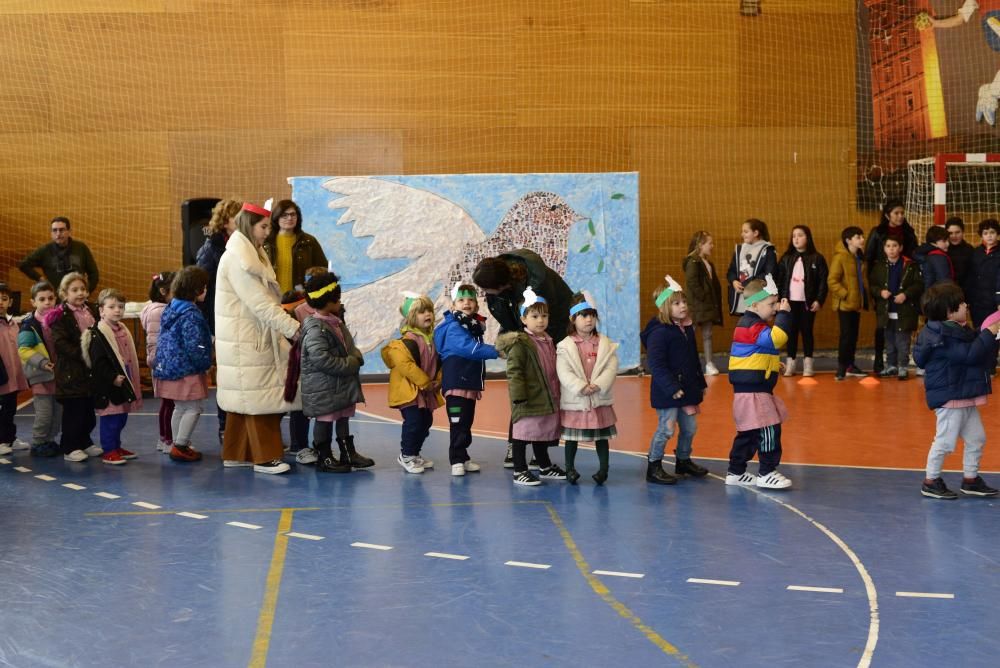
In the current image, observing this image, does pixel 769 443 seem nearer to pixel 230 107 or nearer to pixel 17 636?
pixel 17 636

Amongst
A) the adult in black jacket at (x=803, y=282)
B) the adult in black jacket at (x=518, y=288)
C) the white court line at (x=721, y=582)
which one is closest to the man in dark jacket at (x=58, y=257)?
the adult in black jacket at (x=518, y=288)

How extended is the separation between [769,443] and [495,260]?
6.72 feet

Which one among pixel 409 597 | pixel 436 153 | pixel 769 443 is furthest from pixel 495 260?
pixel 436 153

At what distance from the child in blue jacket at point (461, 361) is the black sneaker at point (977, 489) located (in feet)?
9.74

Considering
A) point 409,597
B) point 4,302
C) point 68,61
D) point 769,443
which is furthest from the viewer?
point 68,61

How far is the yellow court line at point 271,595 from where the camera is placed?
14.8 ft

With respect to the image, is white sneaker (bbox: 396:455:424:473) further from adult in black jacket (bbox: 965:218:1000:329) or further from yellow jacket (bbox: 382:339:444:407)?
adult in black jacket (bbox: 965:218:1000:329)

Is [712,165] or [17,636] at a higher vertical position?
[712,165]

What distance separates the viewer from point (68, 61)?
1416 centimetres

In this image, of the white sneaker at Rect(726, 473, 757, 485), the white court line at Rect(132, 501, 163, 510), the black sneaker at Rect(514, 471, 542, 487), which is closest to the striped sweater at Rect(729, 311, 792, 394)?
the white sneaker at Rect(726, 473, 757, 485)

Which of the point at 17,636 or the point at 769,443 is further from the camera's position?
the point at 769,443

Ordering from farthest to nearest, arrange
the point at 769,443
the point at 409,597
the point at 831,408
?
1. the point at 831,408
2. the point at 769,443
3. the point at 409,597

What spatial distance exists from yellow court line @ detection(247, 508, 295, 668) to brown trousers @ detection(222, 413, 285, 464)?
1256 millimetres

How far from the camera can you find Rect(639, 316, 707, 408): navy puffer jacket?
744 cm
